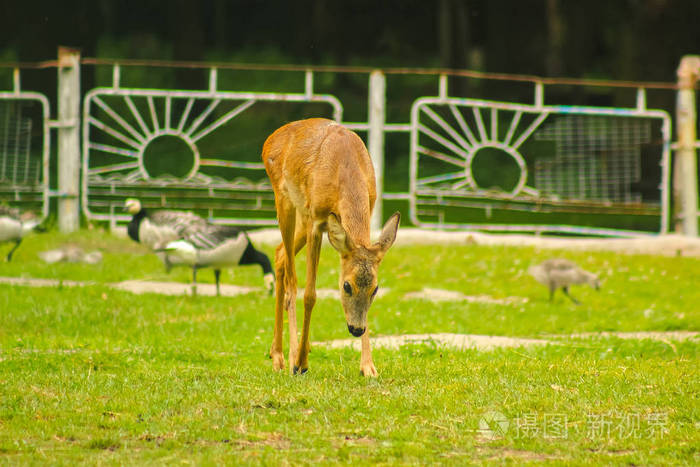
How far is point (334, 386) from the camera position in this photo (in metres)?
5.79

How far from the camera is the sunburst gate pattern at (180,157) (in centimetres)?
1394

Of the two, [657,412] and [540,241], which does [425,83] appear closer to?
[540,241]

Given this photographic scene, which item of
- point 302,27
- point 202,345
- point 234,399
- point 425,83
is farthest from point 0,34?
point 234,399

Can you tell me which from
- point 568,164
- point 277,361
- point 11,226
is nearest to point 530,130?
point 568,164

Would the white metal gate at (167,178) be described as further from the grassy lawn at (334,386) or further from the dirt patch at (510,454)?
the dirt patch at (510,454)

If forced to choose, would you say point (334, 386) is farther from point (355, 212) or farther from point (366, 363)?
point (355, 212)

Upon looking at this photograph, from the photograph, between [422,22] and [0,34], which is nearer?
[0,34]

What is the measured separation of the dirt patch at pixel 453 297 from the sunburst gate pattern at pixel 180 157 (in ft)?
12.4

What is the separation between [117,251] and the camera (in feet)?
42.5

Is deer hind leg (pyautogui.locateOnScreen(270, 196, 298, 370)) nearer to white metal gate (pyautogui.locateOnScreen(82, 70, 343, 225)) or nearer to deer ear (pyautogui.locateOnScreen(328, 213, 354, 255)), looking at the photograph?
deer ear (pyautogui.locateOnScreen(328, 213, 354, 255))

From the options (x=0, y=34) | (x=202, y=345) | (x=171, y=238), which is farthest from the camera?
(x=0, y=34)

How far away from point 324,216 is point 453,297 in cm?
459

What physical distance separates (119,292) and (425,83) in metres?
22.4

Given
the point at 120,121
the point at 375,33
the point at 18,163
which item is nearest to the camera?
the point at 120,121
